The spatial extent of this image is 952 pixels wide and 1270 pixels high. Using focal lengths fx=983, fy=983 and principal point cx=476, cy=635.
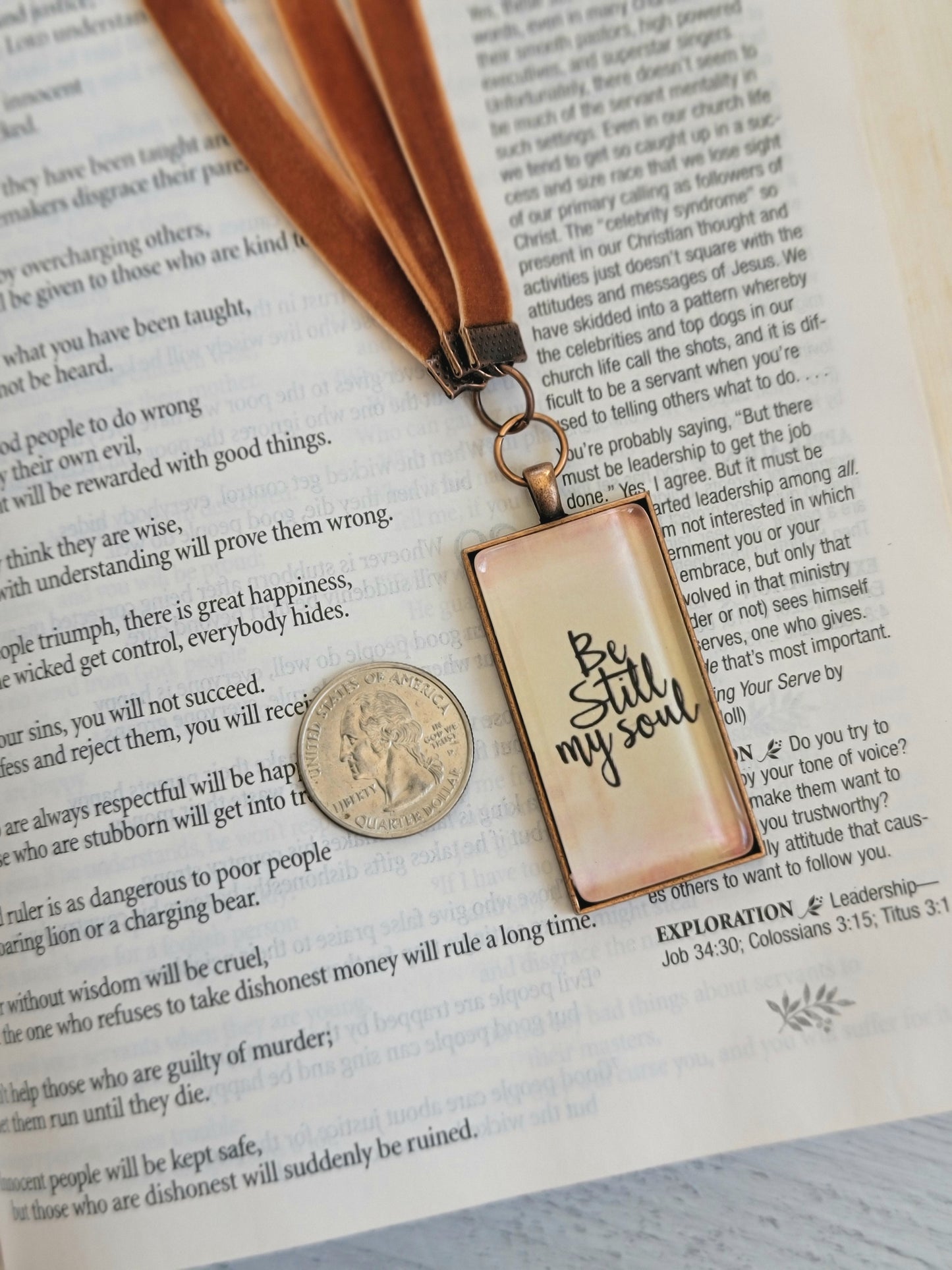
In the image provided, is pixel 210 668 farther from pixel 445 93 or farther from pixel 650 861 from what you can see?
pixel 445 93

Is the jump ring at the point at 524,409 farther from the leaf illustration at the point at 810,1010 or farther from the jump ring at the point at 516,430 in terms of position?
the leaf illustration at the point at 810,1010

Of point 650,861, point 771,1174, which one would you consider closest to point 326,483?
point 650,861

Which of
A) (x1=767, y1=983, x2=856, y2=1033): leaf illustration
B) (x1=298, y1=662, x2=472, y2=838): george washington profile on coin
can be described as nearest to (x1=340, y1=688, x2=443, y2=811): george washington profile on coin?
(x1=298, y1=662, x2=472, y2=838): george washington profile on coin

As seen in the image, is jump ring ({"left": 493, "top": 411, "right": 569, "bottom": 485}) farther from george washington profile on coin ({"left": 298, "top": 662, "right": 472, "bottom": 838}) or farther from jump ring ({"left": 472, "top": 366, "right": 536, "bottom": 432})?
george washington profile on coin ({"left": 298, "top": 662, "right": 472, "bottom": 838})

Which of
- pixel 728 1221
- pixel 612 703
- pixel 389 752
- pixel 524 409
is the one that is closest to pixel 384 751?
pixel 389 752

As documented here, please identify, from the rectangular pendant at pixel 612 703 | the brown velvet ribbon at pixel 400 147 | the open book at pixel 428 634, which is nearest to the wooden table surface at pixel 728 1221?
the open book at pixel 428 634

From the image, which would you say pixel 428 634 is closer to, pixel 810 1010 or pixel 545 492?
pixel 545 492

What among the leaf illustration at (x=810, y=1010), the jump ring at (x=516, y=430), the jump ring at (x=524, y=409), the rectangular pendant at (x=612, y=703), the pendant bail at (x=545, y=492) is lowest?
the leaf illustration at (x=810, y=1010)
